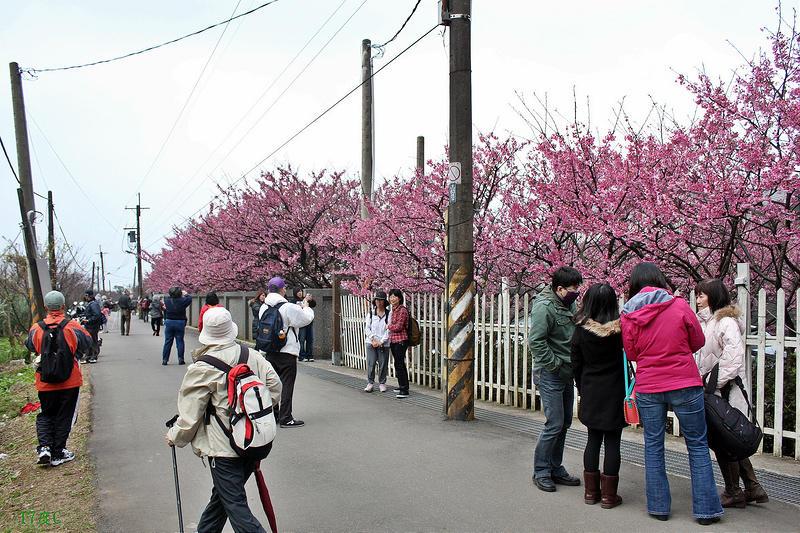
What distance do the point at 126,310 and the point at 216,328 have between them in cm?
2413

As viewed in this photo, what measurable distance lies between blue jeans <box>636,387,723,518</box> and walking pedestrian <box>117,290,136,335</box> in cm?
2370

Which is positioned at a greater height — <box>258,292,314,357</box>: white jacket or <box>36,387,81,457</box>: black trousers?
<box>258,292,314,357</box>: white jacket

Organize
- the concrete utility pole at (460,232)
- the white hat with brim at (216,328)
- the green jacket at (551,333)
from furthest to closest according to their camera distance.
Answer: the concrete utility pole at (460,232) → the green jacket at (551,333) → the white hat with brim at (216,328)

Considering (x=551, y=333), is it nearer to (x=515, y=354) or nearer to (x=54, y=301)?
(x=515, y=354)

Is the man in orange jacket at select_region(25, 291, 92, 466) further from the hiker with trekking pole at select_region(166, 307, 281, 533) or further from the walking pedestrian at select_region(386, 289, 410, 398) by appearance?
the walking pedestrian at select_region(386, 289, 410, 398)

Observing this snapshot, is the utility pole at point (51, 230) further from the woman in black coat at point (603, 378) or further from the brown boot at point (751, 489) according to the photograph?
the brown boot at point (751, 489)

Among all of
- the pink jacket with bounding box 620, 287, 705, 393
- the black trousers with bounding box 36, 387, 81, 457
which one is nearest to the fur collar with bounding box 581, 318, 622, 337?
the pink jacket with bounding box 620, 287, 705, 393

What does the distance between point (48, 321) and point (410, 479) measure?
153 inches

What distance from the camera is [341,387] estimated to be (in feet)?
34.4

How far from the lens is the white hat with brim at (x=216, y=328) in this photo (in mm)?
3777

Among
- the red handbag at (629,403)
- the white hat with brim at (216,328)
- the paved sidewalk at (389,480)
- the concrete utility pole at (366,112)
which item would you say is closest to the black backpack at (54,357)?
the paved sidewalk at (389,480)

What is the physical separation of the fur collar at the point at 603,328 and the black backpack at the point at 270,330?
13.1 feet

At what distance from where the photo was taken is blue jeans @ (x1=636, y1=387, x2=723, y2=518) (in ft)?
13.8

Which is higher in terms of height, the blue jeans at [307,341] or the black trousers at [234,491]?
the black trousers at [234,491]
